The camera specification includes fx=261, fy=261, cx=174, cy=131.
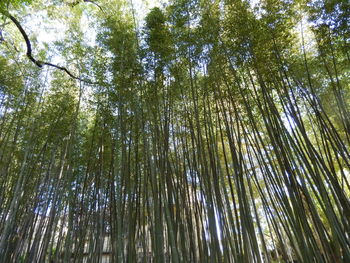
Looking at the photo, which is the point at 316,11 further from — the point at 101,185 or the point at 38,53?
the point at 38,53

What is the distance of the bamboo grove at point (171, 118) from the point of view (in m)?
3.11

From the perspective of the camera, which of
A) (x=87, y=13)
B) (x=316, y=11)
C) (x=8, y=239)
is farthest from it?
(x=87, y=13)

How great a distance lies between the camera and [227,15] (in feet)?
13.7

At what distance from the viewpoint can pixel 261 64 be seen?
3814mm

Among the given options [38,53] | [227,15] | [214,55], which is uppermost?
[38,53]

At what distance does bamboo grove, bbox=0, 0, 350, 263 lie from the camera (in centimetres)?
311

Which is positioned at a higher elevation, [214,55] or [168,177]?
[214,55]

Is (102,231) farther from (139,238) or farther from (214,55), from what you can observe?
(214,55)

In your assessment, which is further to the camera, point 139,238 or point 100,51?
point 100,51

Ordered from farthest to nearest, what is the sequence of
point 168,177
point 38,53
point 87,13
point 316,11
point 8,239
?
point 87,13
point 38,53
point 8,239
point 316,11
point 168,177

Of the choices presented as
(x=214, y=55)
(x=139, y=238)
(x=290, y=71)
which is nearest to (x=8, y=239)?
(x=139, y=238)

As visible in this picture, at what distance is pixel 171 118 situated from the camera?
13.8ft

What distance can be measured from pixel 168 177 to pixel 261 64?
2.14 metres

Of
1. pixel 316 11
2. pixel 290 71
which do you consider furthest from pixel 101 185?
pixel 316 11
